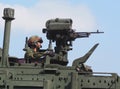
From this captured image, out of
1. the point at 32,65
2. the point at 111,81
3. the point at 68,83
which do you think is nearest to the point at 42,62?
the point at 32,65

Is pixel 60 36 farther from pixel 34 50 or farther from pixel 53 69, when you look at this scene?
pixel 53 69

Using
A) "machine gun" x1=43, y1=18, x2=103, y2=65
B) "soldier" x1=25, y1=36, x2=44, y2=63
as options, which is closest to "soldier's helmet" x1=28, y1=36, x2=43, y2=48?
"soldier" x1=25, y1=36, x2=44, y2=63

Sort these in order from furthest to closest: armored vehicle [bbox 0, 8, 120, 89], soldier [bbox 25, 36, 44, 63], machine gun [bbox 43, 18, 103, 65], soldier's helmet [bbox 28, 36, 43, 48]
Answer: soldier's helmet [bbox 28, 36, 43, 48] < machine gun [bbox 43, 18, 103, 65] < soldier [bbox 25, 36, 44, 63] < armored vehicle [bbox 0, 8, 120, 89]

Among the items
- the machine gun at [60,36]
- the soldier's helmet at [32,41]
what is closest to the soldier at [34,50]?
the soldier's helmet at [32,41]

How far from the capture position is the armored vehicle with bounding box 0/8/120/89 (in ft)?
43.2

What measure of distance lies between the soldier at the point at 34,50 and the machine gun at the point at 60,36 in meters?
0.37

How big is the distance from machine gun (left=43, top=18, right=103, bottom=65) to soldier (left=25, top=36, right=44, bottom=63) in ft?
1.21

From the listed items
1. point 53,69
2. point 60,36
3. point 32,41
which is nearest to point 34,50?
point 32,41

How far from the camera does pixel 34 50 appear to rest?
50.3 ft

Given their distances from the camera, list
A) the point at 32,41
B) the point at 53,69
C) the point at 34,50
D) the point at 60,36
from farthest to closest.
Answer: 1. the point at 32,41
2. the point at 34,50
3. the point at 60,36
4. the point at 53,69

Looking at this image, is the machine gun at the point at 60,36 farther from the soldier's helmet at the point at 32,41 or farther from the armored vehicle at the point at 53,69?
the soldier's helmet at the point at 32,41

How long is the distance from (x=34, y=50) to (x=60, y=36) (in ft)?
3.21

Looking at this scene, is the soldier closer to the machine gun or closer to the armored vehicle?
the armored vehicle

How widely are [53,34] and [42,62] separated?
117 centimetres
